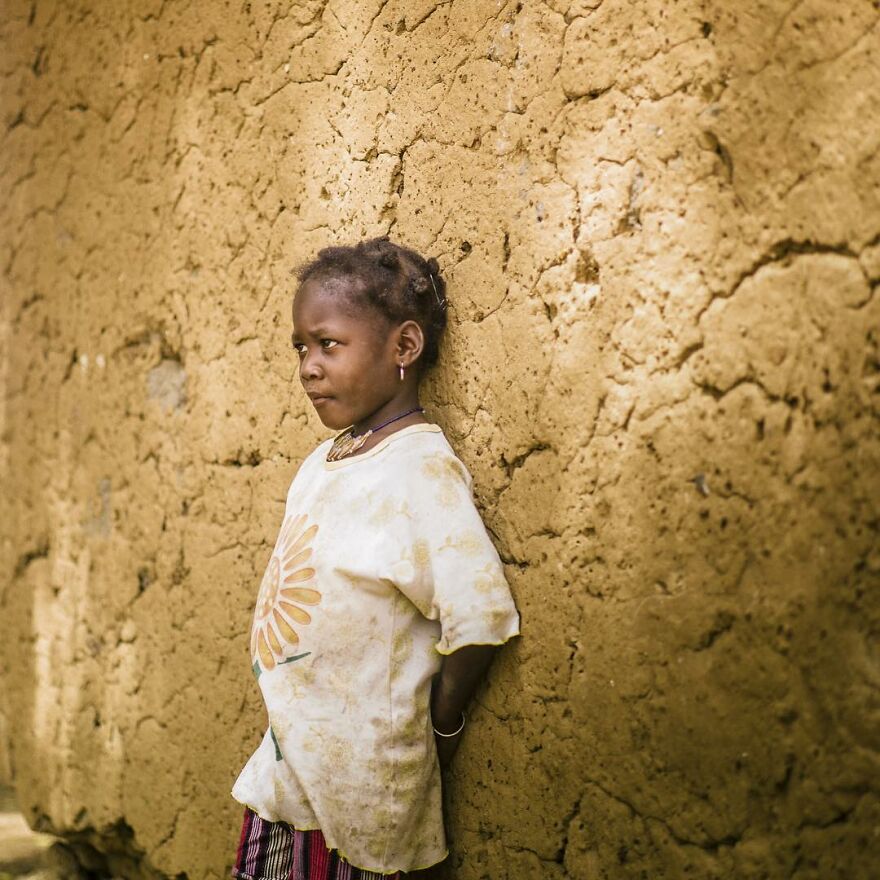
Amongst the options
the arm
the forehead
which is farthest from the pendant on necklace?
the arm

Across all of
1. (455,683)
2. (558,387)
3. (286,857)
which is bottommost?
(286,857)

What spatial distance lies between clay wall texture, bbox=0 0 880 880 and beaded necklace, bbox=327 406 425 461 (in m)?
0.11

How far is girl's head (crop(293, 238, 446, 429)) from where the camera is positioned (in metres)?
1.78

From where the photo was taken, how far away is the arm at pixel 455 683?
65.8 inches

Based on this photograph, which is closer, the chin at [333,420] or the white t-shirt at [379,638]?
the white t-shirt at [379,638]

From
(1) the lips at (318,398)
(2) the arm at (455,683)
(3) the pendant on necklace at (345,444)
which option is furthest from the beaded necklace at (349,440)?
(2) the arm at (455,683)

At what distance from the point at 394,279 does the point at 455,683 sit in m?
0.73

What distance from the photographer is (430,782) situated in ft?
5.83

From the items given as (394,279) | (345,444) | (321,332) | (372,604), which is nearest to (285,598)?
(372,604)

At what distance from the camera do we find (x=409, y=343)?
182cm

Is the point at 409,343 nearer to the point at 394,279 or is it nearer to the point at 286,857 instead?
the point at 394,279

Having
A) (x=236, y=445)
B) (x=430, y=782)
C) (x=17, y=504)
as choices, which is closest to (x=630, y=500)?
(x=430, y=782)

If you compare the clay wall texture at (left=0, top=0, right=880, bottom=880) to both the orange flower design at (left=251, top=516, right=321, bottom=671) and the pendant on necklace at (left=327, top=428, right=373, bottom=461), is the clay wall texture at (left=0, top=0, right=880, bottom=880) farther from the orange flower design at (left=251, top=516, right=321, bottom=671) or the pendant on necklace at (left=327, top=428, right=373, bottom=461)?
the orange flower design at (left=251, top=516, right=321, bottom=671)

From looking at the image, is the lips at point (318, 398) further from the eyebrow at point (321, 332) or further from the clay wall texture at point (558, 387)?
the clay wall texture at point (558, 387)
